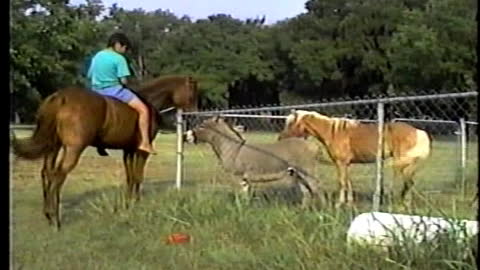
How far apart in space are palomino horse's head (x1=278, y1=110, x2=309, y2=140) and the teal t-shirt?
193 centimetres

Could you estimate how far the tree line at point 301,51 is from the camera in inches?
1163

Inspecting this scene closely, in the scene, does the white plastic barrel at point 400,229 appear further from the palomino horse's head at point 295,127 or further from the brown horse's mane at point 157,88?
the brown horse's mane at point 157,88

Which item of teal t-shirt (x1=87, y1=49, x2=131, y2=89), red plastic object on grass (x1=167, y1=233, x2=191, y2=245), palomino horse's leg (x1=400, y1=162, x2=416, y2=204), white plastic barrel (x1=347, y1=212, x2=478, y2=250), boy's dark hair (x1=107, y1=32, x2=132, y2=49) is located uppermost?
boy's dark hair (x1=107, y1=32, x2=132, y2=49)

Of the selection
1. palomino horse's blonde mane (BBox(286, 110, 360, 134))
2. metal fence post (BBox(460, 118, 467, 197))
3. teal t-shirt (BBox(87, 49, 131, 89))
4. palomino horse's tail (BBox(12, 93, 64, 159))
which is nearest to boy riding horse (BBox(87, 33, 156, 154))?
teal t-shirt (BBox(87, 49, 131, 89))

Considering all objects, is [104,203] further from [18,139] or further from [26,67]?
[26,67]

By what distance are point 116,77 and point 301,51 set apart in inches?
1810

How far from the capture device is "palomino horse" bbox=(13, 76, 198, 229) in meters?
8.46

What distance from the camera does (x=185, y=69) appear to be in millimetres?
57156

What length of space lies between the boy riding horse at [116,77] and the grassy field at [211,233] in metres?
0.84

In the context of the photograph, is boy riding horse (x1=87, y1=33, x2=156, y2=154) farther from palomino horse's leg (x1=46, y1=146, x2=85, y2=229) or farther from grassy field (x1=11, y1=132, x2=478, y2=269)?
grassy field (x1=11, y1=132, x2=478, y2=269)

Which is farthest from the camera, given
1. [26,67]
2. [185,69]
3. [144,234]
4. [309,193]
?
[185,69]

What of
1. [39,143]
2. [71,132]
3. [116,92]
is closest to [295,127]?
[116,92]

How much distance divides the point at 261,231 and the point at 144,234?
44.4 inches
